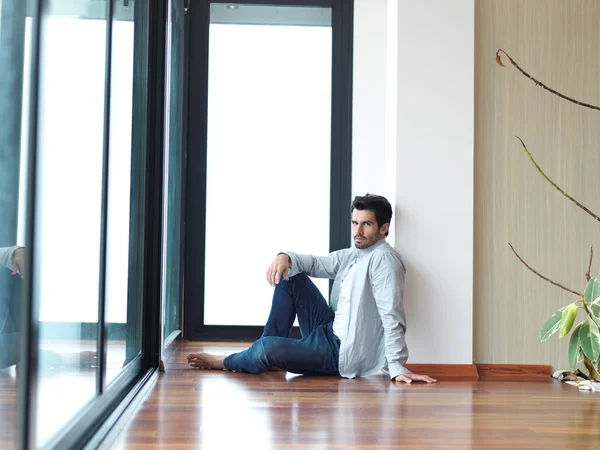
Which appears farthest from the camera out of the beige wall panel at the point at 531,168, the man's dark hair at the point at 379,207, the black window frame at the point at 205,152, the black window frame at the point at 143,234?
the black window frame at the point at 205,152

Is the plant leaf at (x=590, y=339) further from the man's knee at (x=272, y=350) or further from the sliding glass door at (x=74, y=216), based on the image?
the sliding glass door at (x=74, y=216)

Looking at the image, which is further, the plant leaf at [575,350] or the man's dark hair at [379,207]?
the man's dark hair at [379,207]

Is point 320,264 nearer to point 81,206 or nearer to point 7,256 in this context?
point 81,206

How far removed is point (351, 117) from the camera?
5.07m

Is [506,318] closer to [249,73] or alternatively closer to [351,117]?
[351,117]

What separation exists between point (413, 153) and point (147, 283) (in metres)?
1.40

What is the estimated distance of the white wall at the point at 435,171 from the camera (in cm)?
370

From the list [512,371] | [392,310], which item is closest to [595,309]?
[512,371]

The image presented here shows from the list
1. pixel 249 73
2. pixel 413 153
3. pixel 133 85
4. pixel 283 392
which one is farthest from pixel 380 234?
pixel 249 73

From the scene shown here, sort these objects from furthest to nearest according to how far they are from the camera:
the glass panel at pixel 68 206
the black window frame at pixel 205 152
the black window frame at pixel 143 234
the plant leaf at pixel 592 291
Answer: the black window frame at pixel 205 152, the plant leaf at pixel 592 291, the black window frame at pixel 143 234, the glass panel at pixel 68 206

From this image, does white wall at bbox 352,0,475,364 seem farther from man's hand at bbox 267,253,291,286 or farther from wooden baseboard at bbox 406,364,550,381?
man's hand at bbox 267,253,291,286

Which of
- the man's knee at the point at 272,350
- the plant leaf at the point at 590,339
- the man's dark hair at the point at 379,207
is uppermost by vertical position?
the man's dark hair at the point at 379,207

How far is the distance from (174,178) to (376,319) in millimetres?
1606

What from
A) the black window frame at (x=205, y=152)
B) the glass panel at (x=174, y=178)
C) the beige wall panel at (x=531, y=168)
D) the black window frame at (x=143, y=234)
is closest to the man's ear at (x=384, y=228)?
the beige wall panel at (x=531, y=168)
